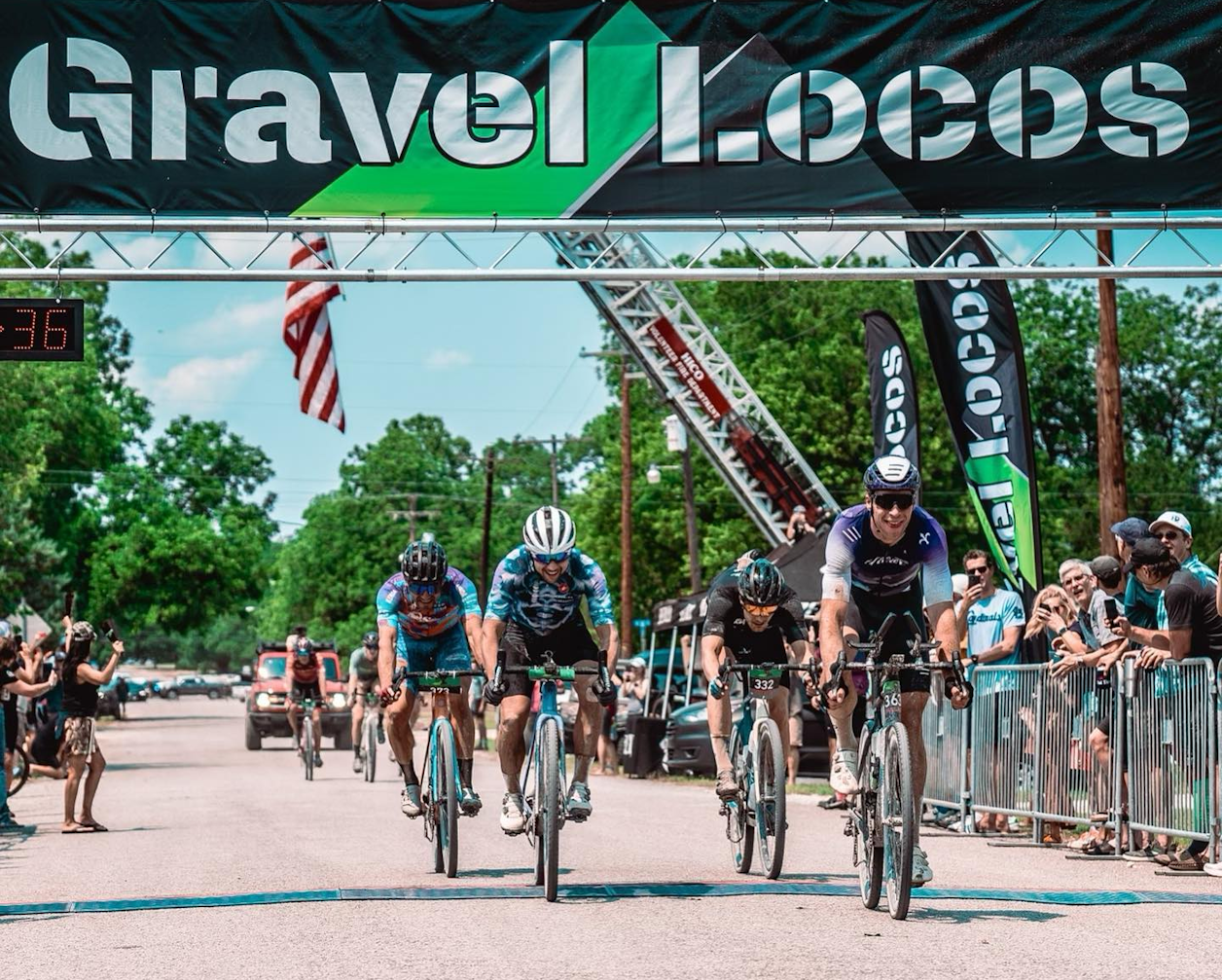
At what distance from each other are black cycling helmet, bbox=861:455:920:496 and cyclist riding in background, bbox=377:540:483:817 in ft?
9.69

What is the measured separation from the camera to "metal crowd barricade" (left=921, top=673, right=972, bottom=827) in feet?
50.4

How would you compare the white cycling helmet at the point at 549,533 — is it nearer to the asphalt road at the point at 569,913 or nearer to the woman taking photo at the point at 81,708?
the asphalt road at the point at 569,913

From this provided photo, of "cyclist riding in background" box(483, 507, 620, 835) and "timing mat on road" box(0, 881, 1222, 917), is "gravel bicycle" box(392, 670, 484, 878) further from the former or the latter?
"timing mat on road" box(0, 881, 1222, 917)

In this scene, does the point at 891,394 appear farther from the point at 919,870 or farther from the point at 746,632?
the point at 919,870

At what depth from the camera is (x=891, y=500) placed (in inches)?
347

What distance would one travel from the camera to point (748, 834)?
10.6m

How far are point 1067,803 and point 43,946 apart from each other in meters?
7.67

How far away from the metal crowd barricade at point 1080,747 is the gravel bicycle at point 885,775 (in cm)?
419

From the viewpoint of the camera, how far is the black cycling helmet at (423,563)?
36.2ft

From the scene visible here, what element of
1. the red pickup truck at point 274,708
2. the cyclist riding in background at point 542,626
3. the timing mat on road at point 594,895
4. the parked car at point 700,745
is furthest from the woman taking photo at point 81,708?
the red pickup truck at point 274,708

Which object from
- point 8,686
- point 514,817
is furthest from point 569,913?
point 8,686

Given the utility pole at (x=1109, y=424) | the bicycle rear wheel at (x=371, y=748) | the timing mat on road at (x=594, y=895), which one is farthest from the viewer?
the bicycle rear wheel at (x=371, y=748)

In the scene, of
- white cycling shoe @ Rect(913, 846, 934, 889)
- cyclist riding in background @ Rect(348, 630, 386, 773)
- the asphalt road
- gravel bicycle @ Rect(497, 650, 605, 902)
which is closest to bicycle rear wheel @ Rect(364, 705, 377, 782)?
cyclist riding in background @ Rect(348, 630, 386, 773)

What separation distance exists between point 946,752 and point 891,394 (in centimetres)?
915
